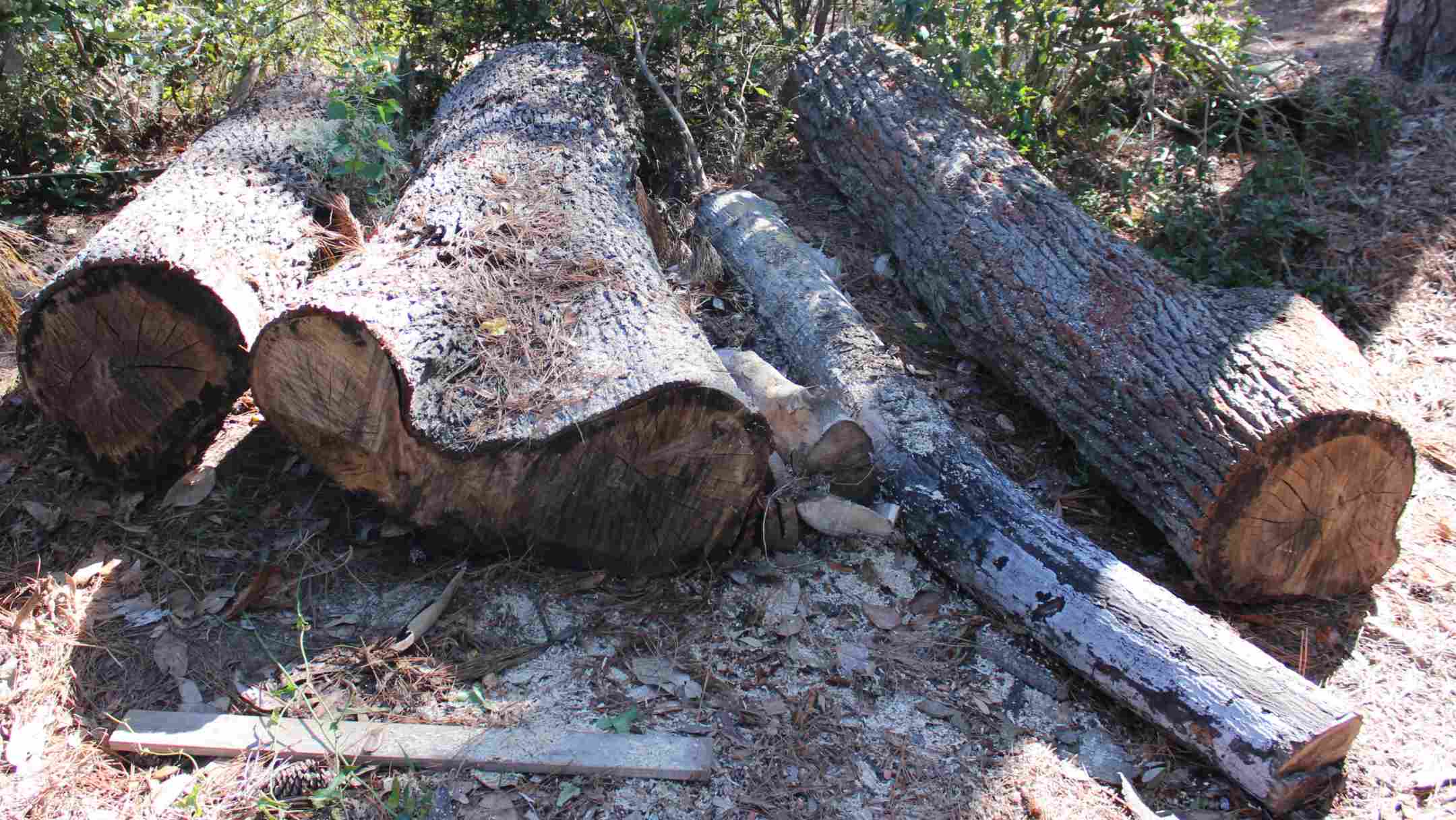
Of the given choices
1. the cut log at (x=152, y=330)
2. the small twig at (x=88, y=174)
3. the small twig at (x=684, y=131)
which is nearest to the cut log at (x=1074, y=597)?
the small twig at (x=684, y=131)

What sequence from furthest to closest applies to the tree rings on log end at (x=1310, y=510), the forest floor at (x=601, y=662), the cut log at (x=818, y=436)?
→ the cut log at (x=818, y=436)
the tree rings on log end at (x=1310, y=510)
the forest floor at (x=601, y=662)

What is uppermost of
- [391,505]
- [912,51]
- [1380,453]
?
[912,51]

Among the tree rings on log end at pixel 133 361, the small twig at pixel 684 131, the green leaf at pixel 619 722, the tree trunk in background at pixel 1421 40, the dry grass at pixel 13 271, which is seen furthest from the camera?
the tree trunk in background at pixel 1421 40

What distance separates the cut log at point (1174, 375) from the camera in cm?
284

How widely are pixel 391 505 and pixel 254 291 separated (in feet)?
3.40

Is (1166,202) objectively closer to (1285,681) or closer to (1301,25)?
(1285,681)

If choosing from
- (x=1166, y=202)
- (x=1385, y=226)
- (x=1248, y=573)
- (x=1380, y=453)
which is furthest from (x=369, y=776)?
(x=1385, y=226)

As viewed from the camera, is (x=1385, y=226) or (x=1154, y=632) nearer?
(x=1154, y=632)

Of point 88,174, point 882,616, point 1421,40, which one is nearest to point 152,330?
point 88,174

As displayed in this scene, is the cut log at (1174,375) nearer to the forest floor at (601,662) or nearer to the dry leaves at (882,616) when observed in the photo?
the forest floor at (601,662)

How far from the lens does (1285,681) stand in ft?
8.05

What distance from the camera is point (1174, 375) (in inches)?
124

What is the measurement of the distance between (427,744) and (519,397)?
36.6 inches

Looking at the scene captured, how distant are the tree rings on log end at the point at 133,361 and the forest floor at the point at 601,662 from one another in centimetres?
18
